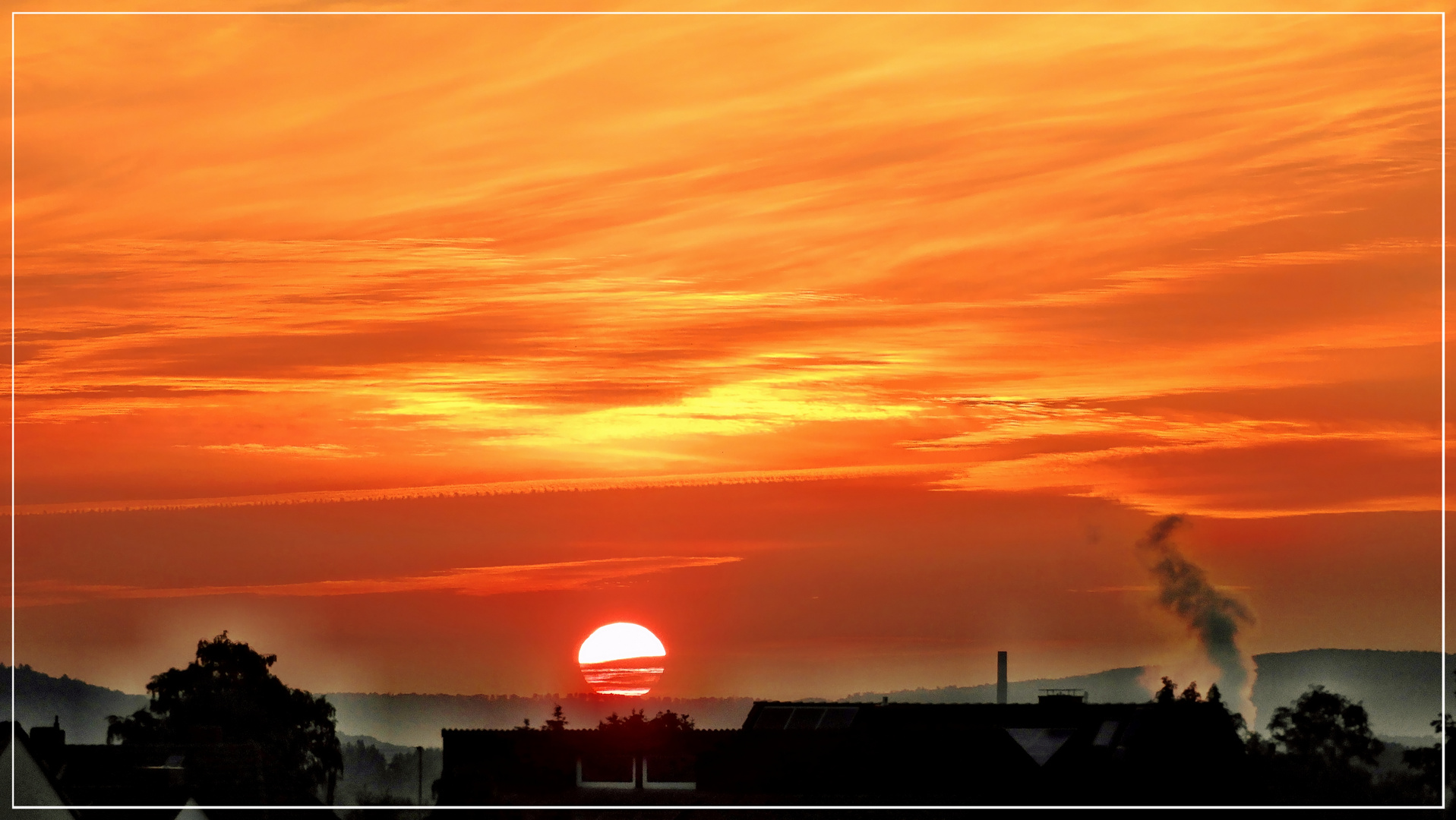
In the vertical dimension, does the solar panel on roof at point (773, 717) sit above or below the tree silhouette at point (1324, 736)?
below

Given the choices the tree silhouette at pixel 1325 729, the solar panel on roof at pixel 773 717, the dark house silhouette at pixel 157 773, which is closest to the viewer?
the dark house silhouette at pixel 157 773

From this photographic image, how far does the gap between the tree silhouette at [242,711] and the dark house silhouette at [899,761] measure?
2573cm

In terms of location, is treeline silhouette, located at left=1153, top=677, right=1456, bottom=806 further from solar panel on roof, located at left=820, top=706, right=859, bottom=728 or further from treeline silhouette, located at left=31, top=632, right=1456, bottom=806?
solar panel on roof, located at left=820, top=706, right=859, bottom=728

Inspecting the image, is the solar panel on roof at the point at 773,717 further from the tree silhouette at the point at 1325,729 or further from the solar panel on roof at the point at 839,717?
the tree silhouette at the point at 1325,729

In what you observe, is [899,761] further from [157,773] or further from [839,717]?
[157,773]

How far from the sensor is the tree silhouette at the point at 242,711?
85.2 meters

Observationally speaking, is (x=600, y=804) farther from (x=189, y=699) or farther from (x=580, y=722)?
(x=189, y=699)

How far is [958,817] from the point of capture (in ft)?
162

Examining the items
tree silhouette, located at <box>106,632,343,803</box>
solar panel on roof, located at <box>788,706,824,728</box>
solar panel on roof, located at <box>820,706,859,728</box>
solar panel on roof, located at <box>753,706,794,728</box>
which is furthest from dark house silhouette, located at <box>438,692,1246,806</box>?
tree silhouette, located at <box>106,632,343,803</box>

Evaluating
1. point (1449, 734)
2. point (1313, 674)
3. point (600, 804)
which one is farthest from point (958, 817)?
point (1313, 674)

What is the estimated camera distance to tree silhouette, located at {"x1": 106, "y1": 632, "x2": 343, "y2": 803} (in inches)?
3354

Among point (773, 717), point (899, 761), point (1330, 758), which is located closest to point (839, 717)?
point (773, 717)

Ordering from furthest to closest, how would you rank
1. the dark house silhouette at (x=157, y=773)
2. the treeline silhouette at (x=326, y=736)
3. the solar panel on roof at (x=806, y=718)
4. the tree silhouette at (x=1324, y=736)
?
1. the tree silhouette at (x=1324, y=736)
2. the treeline silhouette at (x=326, y=736)
3. the solar panel on roof at (x=806, y=718)
4. the dark house silhouette at (x=157, y=773)

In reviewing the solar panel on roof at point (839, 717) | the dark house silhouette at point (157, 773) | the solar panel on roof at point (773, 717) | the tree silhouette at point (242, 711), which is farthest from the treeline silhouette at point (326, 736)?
the dark house silhouette at point (157, 773)
